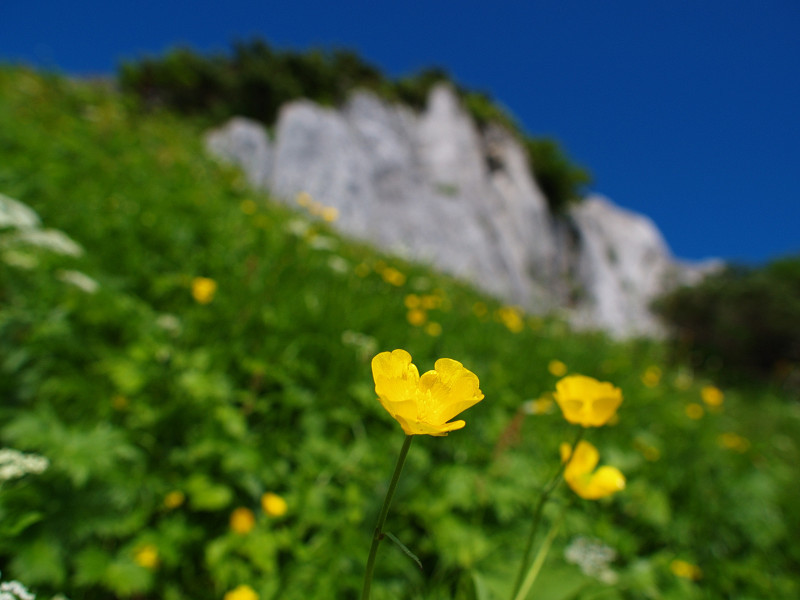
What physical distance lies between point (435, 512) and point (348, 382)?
687mm

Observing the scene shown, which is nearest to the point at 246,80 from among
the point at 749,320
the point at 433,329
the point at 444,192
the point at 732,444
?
the point at 444,192

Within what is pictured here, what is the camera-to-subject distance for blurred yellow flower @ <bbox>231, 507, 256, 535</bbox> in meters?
1.27

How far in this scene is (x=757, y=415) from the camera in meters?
4.62

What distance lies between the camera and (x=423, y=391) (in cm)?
50

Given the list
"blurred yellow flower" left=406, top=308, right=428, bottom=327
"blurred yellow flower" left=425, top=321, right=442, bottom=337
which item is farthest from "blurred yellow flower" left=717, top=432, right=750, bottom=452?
"blurred yellow flower" left=406, top=308, right=428, bottom=327

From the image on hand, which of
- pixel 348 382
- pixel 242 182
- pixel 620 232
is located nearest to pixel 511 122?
pixel 620 232

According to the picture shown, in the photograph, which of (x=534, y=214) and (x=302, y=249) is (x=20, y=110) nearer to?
(x=302, y=249)

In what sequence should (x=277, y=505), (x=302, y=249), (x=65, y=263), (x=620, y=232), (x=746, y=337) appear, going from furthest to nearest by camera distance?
(x=620, y=232) < (x=746, y=337) < (x=302, y=249) < (x=65, y=263) < (x=277, y=505)

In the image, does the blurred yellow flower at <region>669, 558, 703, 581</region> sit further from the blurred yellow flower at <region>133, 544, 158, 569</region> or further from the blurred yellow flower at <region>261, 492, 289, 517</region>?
the blurred yellow flower at <region>133, 544, 158, 569</region>

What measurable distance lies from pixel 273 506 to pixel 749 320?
12922mm

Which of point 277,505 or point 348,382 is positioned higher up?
point 348,382

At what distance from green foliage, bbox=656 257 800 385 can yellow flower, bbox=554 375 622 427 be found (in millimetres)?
9860

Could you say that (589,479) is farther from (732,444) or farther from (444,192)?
(444,192)

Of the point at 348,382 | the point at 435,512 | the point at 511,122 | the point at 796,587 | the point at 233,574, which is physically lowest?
the point at 233,574
